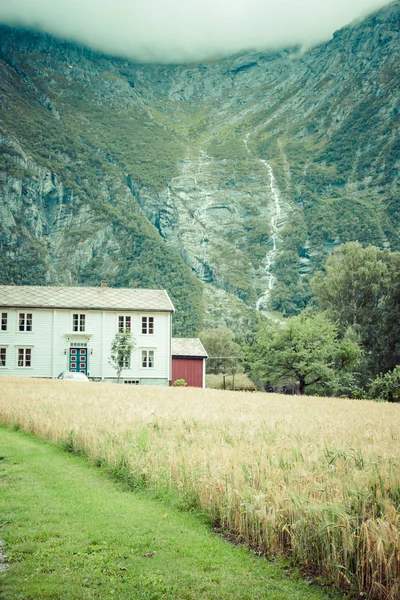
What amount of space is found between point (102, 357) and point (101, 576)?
46146mm

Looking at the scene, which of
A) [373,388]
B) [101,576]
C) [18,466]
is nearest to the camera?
[101,576]

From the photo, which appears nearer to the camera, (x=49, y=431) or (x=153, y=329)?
(x=49, y=431)

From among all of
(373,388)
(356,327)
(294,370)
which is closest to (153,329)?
(294,370)

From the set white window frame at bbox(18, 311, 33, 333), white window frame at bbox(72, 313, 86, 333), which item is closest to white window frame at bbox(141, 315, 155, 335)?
white window frame at bbox(72, 313, 86, 333)

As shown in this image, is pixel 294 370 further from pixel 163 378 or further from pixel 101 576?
pixel 101 576

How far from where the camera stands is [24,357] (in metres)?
51.2

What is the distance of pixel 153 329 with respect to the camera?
52438 millimetres

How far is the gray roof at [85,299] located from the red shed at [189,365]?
5420 mm

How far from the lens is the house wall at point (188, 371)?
55219 mm

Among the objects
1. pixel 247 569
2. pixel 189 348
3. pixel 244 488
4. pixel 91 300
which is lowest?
pixel 247 569

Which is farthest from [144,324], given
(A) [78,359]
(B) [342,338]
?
(B) [342,338]

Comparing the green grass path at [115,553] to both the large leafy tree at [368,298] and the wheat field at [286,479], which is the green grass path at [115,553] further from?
the large leafy tree at [368,298]

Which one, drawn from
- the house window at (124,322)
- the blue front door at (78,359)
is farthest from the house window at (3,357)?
the house window at (124,322)

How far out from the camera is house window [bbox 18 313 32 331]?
51.1m
